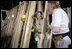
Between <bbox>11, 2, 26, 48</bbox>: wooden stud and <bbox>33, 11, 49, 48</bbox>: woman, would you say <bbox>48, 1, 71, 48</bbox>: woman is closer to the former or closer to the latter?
<bbox>33, 11, 49, 48</bbox>: woman

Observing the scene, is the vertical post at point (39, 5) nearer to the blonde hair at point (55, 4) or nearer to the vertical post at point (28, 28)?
the vertical post at point (28, 28)

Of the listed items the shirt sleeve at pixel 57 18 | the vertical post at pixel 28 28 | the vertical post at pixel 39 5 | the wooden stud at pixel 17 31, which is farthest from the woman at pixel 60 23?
the wooden stud at pixel 17 31

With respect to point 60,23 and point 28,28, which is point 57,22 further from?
point 28,28

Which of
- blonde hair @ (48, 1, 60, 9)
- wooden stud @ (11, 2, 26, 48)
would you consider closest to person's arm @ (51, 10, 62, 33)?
blonde hair @ (48, 1, 60, 9)

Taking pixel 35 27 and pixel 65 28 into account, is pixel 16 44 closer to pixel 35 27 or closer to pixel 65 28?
pixel 35 27

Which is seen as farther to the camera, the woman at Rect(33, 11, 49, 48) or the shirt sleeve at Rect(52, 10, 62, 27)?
the woman at Rect(33, 11, 49, 48)

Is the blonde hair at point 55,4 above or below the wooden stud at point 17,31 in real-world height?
above

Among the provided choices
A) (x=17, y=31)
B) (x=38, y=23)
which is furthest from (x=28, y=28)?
(x=17, y=31)

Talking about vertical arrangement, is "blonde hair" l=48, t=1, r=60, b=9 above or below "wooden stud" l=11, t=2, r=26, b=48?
above

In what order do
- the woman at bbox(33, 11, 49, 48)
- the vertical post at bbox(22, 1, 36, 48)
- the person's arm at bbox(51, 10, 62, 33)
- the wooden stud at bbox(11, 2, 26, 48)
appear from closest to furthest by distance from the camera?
the person's arm at bbox(51, 10, 62, 33) < the vertical post at bbox(22, 1, 36, 48) < the woman at bbox(33, 11, 49, 48) < the wooden stud at bbox(11, 2, 26, 48)

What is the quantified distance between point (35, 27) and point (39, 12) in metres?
0.48

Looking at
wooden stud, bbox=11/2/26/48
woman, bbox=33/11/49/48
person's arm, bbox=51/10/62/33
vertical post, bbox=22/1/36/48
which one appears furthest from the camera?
wooden stud, bbox=11/2/26/48

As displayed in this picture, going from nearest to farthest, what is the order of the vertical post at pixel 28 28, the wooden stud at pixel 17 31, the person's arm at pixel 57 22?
the person's arm at pixel 57 22 → the vertical post at pixel 28 28 → the wooden stud at pixel 17 31

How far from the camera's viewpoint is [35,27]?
3.44 metres
